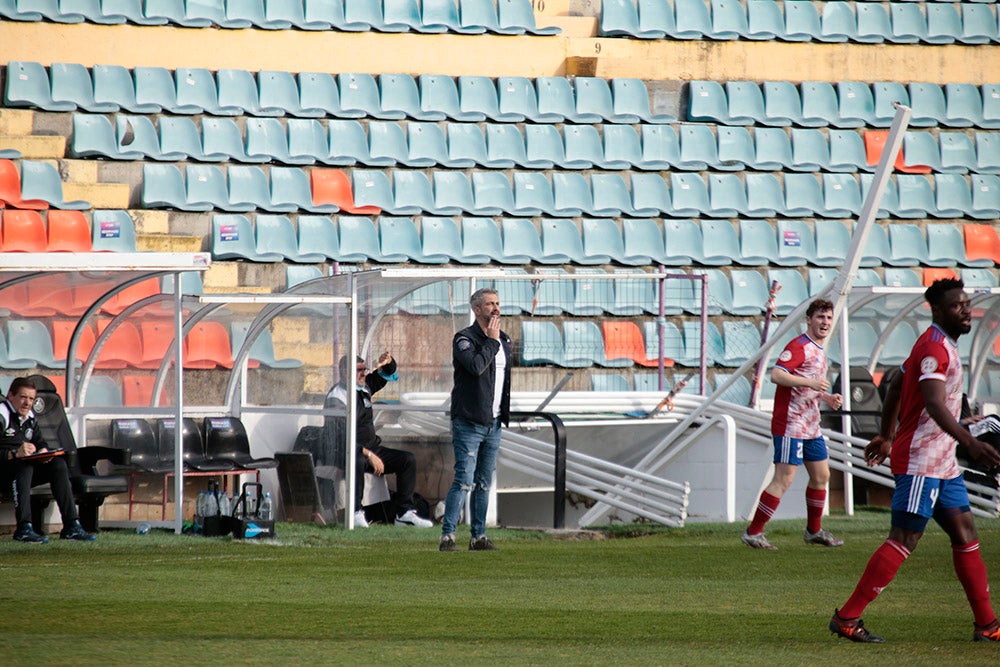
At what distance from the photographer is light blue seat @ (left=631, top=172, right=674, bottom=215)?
18500 mm

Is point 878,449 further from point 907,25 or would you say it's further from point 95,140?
point 907,25

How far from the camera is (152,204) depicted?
1650 centimetres

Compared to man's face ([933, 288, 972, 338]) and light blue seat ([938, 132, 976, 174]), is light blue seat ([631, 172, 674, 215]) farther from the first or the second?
man's face ([933, 288, 972, 338])

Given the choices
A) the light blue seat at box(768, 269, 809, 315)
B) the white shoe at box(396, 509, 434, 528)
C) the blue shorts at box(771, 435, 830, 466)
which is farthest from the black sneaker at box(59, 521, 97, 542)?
the light blue seat at box(768, 269, 809, 315)

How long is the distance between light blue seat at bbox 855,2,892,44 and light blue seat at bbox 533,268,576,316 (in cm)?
665

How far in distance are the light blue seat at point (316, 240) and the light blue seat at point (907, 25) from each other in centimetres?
902

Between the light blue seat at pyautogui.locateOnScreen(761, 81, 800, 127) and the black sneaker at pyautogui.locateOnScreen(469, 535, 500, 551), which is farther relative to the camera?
the light blue seat at pyautogui.locateOnScreen(761, 81, 800, 127)

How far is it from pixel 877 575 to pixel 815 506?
480 centimetres

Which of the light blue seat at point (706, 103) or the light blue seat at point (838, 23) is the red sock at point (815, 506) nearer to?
the light blue seat at point (706, 103)

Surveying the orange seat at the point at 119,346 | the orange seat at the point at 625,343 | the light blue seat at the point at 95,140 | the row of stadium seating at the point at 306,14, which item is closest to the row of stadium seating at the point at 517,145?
the light blue seat at the point at 95,140

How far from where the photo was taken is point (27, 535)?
10.6 m

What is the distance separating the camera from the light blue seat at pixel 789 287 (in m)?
18.2

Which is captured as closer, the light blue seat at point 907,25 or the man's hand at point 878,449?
the man's hand at point 878,449

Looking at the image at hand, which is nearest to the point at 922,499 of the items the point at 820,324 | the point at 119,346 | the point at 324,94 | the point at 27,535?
the point at 820,324
